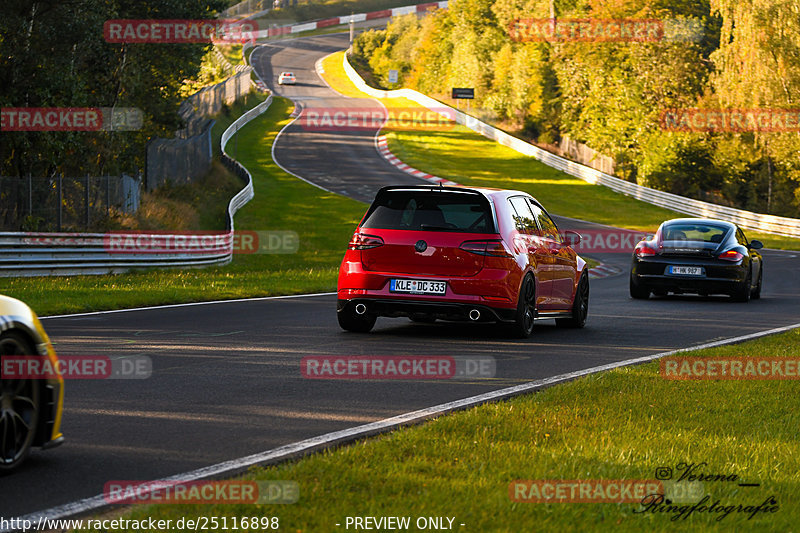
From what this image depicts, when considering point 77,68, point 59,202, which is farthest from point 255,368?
point 77,68

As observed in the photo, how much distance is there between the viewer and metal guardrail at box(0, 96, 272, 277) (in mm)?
21297

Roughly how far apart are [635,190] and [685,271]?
4312 centimetres

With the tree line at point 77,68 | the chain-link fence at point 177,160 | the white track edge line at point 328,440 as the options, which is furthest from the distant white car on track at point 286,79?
the white track edge line at point 328,440

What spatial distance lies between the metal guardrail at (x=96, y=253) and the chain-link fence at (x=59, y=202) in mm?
1916

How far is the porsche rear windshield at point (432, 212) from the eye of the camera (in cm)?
1213

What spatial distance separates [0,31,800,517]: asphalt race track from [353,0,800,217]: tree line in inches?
1541

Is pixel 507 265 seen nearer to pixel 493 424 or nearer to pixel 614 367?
pixel 614 367

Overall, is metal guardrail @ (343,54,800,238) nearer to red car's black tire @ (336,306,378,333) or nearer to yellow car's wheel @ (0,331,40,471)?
red car's black tire @ (336,306,378,333)

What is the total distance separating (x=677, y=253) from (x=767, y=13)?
41535 mm

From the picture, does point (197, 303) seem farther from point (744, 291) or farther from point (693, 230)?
point (744, 291)

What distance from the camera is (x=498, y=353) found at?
11.2 meters

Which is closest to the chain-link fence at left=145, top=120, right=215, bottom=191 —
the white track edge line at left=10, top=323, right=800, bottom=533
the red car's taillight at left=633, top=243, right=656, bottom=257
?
the red car's taillight at left=633, top=243, right=656, bottom=257

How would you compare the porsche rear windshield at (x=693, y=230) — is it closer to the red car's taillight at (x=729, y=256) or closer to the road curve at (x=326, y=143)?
the red car's taillight at (x=729, y=256)

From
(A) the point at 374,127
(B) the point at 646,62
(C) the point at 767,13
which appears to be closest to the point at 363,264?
(C) the point at 767,13
